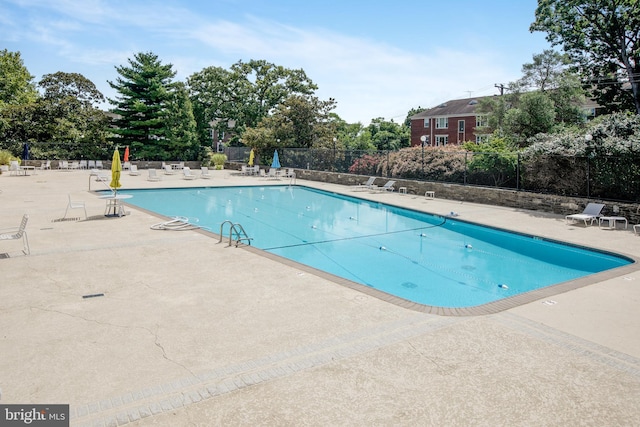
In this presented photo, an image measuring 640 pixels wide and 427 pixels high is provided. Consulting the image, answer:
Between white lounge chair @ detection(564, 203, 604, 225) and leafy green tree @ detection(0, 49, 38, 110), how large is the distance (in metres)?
50.2

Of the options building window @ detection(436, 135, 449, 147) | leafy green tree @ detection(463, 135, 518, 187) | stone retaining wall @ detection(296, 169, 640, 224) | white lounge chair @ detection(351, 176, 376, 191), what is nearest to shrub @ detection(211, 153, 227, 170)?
stone retaining wall @ detection(296, 169, 640, 224)

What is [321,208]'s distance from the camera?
1947 cm

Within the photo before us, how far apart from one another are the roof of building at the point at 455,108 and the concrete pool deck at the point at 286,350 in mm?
47359

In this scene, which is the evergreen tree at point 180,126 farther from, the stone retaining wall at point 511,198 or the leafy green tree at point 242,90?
the stone retaining wall at point 511,198

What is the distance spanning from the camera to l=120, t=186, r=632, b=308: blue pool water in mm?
9680

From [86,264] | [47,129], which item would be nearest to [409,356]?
[86,264]

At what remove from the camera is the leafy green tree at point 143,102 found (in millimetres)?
37469

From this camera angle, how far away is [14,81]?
48.5 meters

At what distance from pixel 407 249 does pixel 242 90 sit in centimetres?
3440

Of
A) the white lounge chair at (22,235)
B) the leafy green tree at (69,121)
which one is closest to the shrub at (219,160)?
the leafy green tree at (69,121)

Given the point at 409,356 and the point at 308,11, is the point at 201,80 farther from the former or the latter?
the point at 409,356

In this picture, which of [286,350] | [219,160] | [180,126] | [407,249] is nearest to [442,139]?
[219,160]

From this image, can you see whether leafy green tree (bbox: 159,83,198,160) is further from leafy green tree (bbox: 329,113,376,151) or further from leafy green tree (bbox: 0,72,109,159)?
leafy green tree (bbox: 329,113,376,151)

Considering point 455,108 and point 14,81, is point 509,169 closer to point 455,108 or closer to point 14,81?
point 455,108
